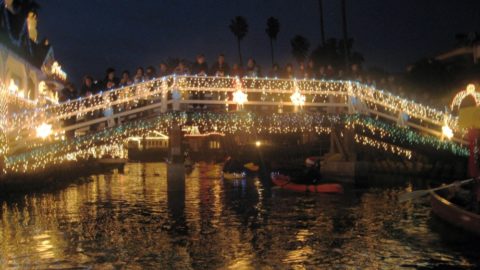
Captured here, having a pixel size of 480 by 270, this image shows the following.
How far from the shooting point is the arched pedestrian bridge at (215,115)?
880 inches

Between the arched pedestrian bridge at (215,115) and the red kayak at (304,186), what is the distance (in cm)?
282

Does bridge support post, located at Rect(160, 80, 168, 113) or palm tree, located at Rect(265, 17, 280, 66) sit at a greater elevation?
palm tree, located at Rect(265, 17, 280, 66)

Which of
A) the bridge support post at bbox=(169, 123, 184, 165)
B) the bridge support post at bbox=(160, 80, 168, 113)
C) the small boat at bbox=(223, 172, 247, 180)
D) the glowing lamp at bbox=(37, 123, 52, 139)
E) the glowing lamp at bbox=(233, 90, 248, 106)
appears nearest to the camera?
the bridge support post at bbox=(160, 80, 168, 113)

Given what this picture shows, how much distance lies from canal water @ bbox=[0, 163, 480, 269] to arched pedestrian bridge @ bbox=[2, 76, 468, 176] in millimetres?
2411

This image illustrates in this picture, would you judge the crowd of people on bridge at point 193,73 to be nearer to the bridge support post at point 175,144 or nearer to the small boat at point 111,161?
the bridge support post at point 175,144

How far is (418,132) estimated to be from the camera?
27.8m

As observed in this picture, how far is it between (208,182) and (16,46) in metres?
13.1

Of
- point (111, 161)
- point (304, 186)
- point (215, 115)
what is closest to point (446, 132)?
point (304, 186)

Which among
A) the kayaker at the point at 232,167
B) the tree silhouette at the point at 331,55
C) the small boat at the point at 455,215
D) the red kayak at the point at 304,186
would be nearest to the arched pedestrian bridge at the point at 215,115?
the red kayak at the point at 304,186

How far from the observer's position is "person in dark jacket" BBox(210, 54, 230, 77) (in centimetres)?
2423

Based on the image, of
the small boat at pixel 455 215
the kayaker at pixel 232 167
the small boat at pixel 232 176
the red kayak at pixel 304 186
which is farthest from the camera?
the kayaker at pixel 232 167

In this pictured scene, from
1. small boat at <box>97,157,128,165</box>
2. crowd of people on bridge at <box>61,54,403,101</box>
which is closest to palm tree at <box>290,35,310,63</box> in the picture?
small boat at <box>97,157,128,165</box>

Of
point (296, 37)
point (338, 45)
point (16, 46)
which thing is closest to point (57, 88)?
point (16, 46)

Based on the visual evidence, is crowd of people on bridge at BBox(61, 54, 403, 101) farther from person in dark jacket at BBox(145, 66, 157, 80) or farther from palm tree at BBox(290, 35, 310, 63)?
palm tree at BBox(290, 35, 310, 63)
